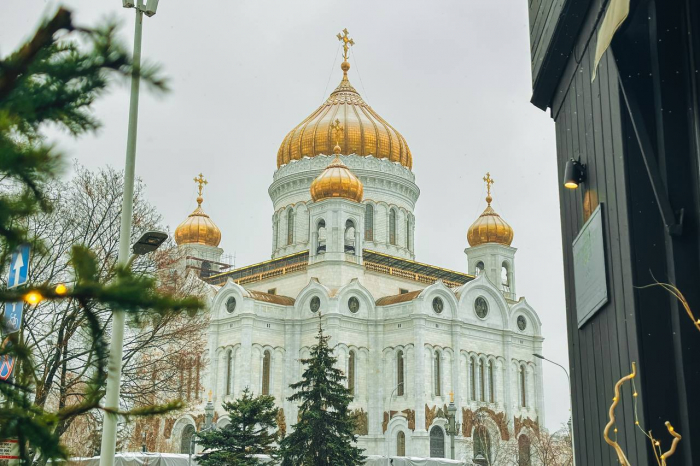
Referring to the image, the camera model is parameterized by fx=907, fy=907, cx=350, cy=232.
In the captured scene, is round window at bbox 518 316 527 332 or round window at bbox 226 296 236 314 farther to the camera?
round window at bbox 518 316 527 332

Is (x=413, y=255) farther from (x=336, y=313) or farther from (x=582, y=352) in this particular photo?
(x=582, y=352)

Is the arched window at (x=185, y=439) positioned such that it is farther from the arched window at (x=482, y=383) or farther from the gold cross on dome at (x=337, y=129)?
the gold cross on dome at (x=337, y=129)

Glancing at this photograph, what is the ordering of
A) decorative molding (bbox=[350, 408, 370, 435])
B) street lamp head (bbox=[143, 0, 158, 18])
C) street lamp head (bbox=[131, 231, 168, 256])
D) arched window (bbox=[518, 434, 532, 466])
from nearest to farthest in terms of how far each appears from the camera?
street lamp head (bbox=[143, 0, 158, 18]) → street lamp head (bbox=[131, 231, 168, 256]) → decorative molding (bbox=[350, 408, 370, 435]) → arched window (bbox=[518, 434, 532, 466])

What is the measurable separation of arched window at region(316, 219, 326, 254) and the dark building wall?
37.5 m

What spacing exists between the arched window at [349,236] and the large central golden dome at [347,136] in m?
5.14

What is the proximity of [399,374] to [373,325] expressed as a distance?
9.00ft

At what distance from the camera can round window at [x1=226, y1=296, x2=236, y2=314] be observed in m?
45.5

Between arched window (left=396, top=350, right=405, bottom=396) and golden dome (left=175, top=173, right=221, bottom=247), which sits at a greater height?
golden dome (left=175, top=173, right=221, bottom=247)

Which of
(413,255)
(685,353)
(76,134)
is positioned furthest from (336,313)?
(76,134)

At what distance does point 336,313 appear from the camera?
43.5 m

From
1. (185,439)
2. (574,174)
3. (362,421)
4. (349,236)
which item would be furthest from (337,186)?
(574,174)

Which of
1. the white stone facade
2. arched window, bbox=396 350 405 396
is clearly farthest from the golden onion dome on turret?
arched window, bbox=396 350 405 396

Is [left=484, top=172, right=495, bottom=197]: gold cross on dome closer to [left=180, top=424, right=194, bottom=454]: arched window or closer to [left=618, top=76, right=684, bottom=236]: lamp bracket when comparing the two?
[left=180, top=424, right=194, bottom=454]: arched window

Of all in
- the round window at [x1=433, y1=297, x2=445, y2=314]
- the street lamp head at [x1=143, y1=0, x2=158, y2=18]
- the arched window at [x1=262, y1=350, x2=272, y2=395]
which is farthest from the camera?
the round window at [x1=433, y1=297, x2=445, y2=314]
